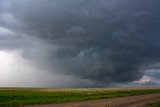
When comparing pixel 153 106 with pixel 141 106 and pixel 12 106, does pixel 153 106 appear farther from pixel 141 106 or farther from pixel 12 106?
pixel 12 106

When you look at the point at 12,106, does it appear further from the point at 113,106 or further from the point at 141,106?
the point at 141,106

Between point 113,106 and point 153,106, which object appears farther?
point 153,106

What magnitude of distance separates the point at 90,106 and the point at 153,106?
30.8 feet

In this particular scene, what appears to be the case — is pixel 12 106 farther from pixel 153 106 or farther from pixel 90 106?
pixel 153 106

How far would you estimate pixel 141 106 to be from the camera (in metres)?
34.1

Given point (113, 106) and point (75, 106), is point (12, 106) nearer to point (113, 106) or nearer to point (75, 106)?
point (75, 106)

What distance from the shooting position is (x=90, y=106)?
3080cm

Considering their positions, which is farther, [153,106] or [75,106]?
[153,106]

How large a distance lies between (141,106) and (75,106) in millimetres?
9261

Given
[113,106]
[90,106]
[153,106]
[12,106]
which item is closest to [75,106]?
[90,106]

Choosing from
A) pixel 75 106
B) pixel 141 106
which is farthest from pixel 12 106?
pixel 141 106

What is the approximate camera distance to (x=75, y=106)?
98.8 feet

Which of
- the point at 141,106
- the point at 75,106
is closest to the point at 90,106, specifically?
the point at 75,106

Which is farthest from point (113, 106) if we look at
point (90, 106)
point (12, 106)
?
point (12, 106)
